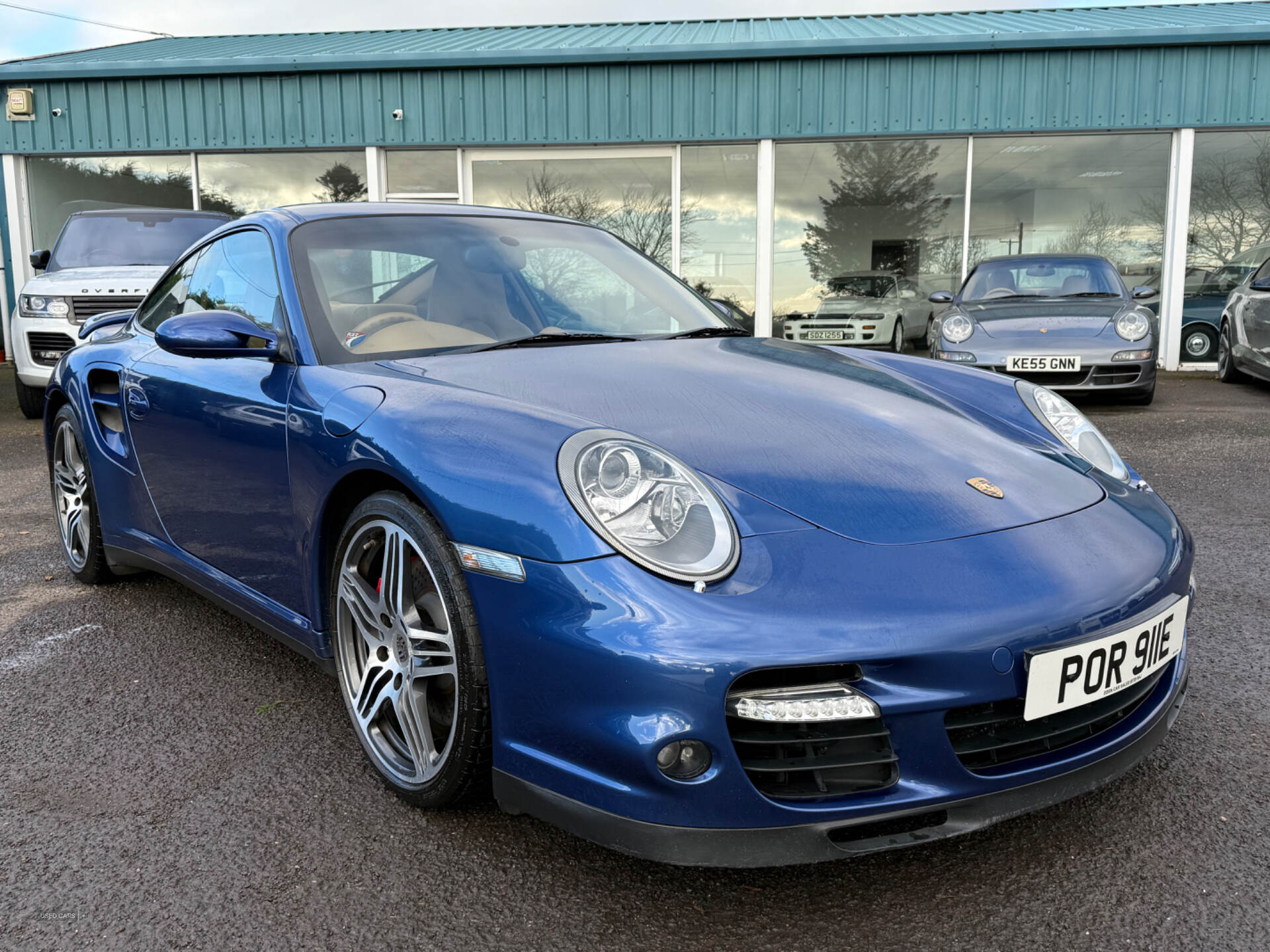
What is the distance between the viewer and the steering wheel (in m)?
2.50

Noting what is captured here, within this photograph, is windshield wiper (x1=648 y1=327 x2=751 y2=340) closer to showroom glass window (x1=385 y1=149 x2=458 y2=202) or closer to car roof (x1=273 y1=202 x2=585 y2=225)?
car roof (x1=273 y1=202 x2=585 y2=225)

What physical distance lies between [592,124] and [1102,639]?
10724 mm

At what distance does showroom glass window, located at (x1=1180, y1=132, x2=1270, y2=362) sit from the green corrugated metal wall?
33 cm

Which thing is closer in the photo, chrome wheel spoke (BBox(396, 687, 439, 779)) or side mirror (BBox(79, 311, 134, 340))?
chrome wheel spoke (BBox(396, 687, 439, 779))

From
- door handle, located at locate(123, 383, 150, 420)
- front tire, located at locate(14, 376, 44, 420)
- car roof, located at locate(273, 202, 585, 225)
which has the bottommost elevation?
front tire, located at locate(14, 376, 44, 420)

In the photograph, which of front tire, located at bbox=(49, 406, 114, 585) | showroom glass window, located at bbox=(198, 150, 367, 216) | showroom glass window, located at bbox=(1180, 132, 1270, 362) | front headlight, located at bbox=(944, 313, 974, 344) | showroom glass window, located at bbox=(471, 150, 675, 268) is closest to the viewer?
front tire, located at bbox=(49, 406, 114, 585)

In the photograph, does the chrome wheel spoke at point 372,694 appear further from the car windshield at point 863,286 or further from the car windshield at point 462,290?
the car windshield at point 863,286

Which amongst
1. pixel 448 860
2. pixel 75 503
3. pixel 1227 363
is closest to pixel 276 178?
pixel 75 503

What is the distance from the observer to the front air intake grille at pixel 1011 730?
1.63 metres

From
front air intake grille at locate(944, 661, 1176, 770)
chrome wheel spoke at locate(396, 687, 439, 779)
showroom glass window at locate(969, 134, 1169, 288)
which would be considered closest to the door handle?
chrome wheel spoke at locate(396, 687, 439, 779)

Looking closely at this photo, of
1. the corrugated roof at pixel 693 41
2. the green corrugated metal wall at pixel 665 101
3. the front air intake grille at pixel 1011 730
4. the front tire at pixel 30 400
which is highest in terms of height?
the corrugated roof at pixel 693 41

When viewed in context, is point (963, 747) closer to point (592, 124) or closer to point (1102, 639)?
point (1102, 639)

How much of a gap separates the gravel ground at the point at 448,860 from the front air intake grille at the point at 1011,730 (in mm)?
258

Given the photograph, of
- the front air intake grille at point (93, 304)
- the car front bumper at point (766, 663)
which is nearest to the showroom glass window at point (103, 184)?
the front air intake grille at point (93, 304)
